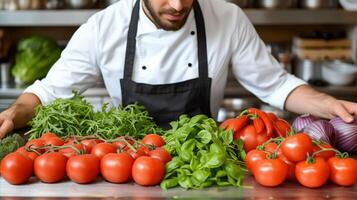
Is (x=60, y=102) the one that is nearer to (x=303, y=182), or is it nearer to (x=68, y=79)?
(x=68, y=79)

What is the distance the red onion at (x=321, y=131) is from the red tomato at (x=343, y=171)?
0.75 feet

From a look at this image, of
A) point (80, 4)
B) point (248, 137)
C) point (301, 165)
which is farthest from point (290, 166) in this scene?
point (80, 4)

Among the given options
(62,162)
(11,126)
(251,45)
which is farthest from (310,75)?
(62,162)

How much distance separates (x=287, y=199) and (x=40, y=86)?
120cm

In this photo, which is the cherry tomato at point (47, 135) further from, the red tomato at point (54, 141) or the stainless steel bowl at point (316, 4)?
the stainless steel bowl at point (316, 4)

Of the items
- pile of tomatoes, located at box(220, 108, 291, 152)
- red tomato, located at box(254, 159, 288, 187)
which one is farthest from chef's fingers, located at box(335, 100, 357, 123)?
red tomato, located at box(254, 159, 288, 187)

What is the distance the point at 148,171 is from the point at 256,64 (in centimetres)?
104

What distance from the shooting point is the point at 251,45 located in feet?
7.32

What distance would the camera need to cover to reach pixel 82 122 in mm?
1590

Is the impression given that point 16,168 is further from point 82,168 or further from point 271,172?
point 271,172

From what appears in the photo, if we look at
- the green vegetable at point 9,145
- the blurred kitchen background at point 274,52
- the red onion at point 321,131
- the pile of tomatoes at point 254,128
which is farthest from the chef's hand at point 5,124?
the blurred kitchen background at point 274,52

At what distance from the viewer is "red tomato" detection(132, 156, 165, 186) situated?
1315 mm

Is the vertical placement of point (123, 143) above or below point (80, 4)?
below

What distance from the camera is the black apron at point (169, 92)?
6.91 feet
